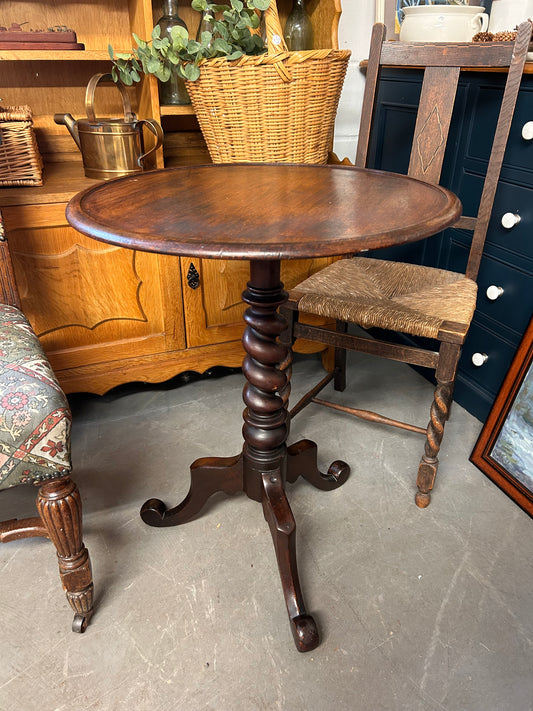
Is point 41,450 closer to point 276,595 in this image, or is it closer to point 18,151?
point 276,595

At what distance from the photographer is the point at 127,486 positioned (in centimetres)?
166

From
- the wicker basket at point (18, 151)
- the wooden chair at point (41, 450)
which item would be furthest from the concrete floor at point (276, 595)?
the wicker basket at point (18, 151)

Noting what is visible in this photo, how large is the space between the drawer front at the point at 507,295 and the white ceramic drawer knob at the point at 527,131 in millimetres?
386

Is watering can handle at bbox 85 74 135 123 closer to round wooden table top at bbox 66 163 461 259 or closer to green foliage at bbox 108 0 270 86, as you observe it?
green foliage at bbox 108 0 270 86

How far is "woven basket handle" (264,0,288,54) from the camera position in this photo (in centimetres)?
152

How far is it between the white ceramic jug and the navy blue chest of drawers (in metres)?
0.29

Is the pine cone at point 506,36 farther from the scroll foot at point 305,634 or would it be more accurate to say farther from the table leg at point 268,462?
the scroll foot at point 305,634

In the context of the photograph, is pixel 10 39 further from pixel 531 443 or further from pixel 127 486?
pixel 531 443

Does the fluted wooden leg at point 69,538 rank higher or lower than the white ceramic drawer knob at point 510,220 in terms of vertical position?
lower

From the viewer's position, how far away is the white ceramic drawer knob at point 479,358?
1.90 meters

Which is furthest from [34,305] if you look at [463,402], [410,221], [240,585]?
[463,402]

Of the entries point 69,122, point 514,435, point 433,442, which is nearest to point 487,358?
point 514,435

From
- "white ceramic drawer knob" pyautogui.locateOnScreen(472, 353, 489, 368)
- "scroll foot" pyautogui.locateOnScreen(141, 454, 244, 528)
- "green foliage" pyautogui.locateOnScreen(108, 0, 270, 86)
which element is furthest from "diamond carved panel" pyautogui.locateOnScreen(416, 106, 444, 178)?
"scroll foot" pyautogui.locateOnScreen(141, 454, 244, 528)

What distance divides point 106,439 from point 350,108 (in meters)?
1.77
